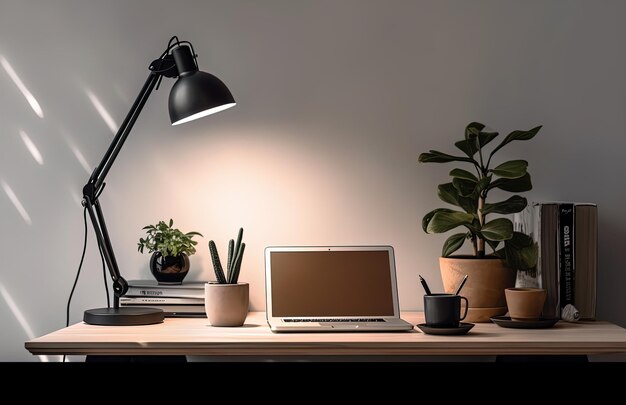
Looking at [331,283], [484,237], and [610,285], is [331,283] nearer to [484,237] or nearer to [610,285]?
[484,237]

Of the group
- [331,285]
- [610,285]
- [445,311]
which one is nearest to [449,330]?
[445,311]

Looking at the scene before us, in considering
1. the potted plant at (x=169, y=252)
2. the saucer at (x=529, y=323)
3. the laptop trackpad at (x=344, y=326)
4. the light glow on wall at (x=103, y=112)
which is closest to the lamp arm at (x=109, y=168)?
the potted plant at (x=169, y=252)

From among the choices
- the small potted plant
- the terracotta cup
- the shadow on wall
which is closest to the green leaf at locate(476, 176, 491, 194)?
the terracotta cup

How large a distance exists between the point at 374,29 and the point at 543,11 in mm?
430

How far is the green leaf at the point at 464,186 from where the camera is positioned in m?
1.58

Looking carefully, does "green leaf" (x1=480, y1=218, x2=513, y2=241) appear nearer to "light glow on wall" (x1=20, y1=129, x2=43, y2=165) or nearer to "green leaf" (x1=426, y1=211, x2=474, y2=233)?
"green leaf" (x1=426, y1=211, x2=474, y2=233)

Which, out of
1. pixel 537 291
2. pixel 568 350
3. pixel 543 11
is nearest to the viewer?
pixel 568 350

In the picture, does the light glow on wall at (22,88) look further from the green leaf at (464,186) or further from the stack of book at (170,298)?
the green leaf at (464,186)

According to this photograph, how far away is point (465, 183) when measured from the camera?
1587 millimetres

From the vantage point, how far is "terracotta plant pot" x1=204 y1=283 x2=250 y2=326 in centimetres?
152

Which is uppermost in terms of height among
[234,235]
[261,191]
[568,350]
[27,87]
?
[27,87]

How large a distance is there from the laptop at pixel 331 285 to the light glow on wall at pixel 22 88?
2.38ft

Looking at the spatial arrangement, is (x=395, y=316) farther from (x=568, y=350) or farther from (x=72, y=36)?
(x=72, y=36)

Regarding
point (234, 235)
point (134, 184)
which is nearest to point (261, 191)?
point (234, 235)
